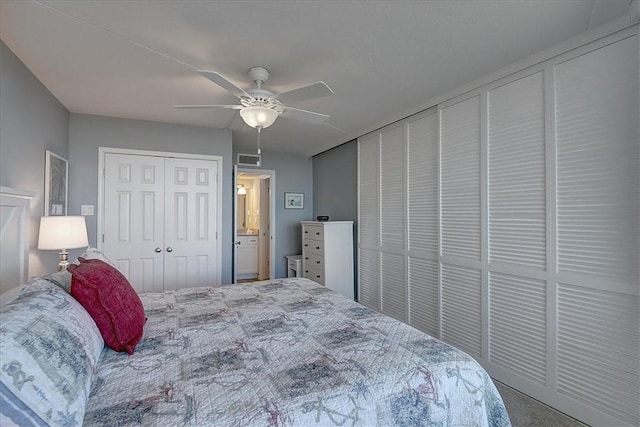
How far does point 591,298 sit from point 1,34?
398 cm

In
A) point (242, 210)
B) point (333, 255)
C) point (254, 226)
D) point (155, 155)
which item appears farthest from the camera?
point (242, 210)

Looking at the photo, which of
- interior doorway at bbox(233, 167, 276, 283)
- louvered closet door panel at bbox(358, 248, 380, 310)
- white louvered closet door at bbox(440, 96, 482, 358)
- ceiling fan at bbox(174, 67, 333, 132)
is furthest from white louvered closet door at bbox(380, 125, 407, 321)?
interior doorway at bbox(233, 167, 276, 283)

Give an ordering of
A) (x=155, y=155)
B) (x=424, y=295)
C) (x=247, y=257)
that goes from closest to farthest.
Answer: (x=424, y=295)
(x=155, y=155)
(x=247, y=257)

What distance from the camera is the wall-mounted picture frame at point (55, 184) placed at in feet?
8.69

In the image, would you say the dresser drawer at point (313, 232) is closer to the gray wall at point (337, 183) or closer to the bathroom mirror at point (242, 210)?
the gray wall at point (337, 183)

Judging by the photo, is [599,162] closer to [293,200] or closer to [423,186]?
[423,186]

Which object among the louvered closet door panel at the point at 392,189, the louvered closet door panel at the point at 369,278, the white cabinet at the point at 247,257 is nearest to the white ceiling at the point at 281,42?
the louvered closet door panel at the point at 392,189

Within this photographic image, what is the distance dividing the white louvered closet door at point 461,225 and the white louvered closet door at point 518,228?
0.43 feet

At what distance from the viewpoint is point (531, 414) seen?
2.04 meters

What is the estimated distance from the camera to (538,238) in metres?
2.19

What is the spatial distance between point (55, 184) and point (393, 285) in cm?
356

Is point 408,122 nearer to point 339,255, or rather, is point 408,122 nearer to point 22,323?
point 339,255

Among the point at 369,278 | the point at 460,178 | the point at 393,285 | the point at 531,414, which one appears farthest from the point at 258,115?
the point at 531,414

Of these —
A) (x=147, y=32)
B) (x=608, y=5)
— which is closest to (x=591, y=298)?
(x=608, y=5)
